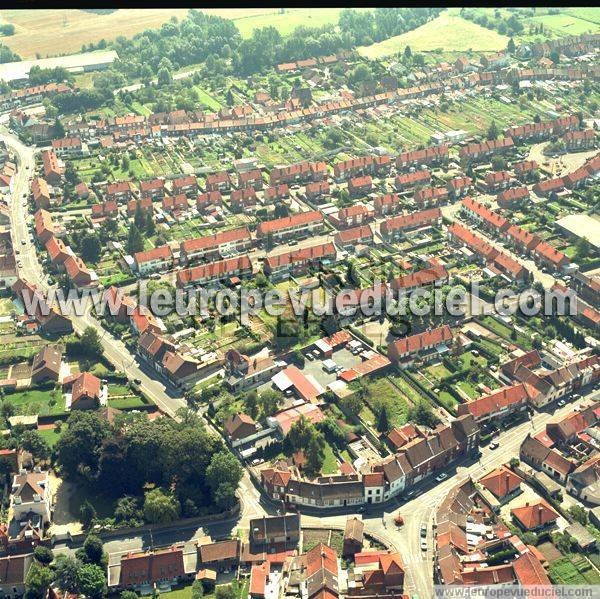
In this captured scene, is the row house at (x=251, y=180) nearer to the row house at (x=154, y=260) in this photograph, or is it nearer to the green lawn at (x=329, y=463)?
the row house at (x=154, y=260)

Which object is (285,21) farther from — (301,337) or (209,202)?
(301,337)

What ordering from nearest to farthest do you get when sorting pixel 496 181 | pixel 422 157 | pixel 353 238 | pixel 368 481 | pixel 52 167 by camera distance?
pixel 368 481, pixel 353 238, pixel 496 181, pixel 52 167, pixel 422 157

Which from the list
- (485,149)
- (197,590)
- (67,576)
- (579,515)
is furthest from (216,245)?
(579,515)

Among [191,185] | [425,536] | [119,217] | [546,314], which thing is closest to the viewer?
[425,536]

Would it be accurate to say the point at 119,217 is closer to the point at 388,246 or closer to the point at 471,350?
the point at 388,246

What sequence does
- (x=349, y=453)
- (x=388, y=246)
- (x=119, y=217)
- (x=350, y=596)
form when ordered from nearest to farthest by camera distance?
(x=350, y=596)
(x=349, y=453)
(x=388, y=246)
(x=119, y=217)

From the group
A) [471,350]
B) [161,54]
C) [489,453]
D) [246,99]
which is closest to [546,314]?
[471,350]

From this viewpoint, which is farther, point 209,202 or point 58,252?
point 209,202
